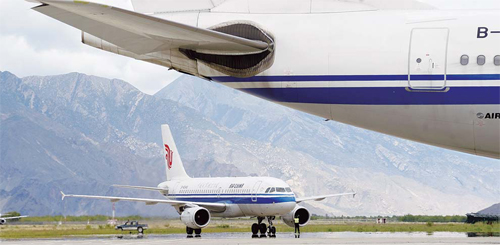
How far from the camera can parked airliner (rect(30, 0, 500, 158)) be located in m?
10.2

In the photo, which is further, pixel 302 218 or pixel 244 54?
pixel 302 218

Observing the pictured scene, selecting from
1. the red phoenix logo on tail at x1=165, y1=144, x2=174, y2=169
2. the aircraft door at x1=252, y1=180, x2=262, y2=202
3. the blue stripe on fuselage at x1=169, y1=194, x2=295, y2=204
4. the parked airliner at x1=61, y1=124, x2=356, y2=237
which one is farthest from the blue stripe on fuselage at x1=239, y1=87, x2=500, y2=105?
the red phoenix logo on tail at x1=165, y1=144, x2=174, y2=169

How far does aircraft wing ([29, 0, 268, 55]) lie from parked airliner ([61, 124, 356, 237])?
2546 cm

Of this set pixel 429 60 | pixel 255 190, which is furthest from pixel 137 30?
pixel 255 190

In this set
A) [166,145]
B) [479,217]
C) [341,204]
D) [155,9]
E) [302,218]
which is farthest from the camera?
[341,204]

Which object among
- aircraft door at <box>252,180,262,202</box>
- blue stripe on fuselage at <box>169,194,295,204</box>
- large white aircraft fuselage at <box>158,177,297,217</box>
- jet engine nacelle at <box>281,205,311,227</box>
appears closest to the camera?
blue stripe on fuselage at <box>169,194,295,204</box>

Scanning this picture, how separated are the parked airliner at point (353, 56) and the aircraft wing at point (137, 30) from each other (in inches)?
0.6

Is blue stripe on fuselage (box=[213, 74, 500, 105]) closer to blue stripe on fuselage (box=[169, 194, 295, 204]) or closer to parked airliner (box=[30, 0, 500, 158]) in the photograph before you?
parked airliner (box=[30, 0, 500, 158])

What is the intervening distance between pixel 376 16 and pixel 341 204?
179 meters

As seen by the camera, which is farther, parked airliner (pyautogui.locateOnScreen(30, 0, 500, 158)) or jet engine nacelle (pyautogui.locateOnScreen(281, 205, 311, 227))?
jet engine nacelle (pyautogui.locateOnScreen(281, 205, 311, 227))

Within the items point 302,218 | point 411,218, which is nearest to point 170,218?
point 302,218

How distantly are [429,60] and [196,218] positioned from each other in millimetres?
→ 27705

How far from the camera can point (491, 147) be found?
1055 centimetres

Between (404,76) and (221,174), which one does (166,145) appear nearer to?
(404,76)
